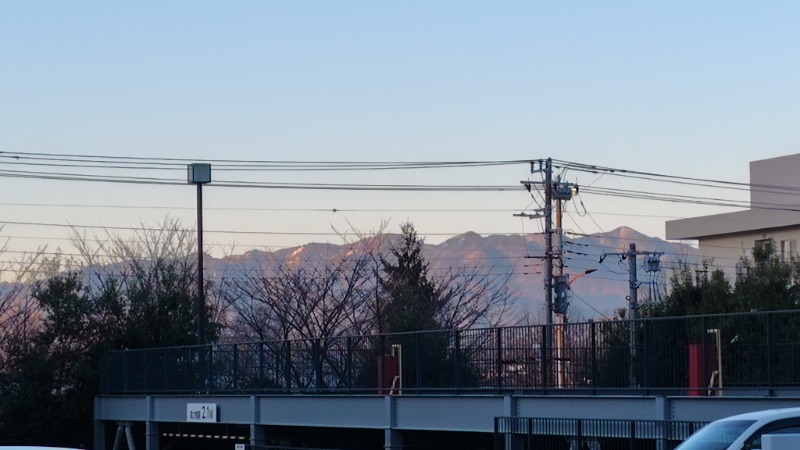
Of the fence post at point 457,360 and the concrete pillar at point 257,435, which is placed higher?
the fence post at point 457,360

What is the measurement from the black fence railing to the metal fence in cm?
85

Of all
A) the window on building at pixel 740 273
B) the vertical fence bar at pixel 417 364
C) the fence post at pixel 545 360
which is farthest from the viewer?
the window on building at pixel 740 273

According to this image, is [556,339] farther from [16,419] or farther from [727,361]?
[16,419]

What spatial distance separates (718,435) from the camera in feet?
47.1

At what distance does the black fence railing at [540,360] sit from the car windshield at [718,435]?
259 inches

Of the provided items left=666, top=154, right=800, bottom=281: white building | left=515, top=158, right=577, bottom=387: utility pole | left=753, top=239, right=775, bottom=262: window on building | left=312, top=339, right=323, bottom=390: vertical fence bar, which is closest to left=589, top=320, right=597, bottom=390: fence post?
left=312, top=339, right=323, bottom=390: vertical fence bar

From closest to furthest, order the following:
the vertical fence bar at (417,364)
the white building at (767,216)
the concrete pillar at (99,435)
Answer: the vertical fence bar at (417,364), the concrete pillar at (99,435), the white building at (767,216)

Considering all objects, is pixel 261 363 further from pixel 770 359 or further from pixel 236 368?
pixel 770 359

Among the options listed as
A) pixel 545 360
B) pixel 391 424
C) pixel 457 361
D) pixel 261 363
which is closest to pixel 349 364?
pixel 391 424

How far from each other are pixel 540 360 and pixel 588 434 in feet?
8.89

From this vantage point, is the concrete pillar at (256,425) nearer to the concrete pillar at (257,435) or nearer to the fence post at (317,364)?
the concrete pillar at (257,435)

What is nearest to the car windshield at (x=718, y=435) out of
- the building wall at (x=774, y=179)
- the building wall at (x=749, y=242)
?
the building wall at (x=749, y=242)

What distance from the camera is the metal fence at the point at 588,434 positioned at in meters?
21.5

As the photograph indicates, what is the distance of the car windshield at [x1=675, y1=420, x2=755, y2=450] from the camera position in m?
14.1
